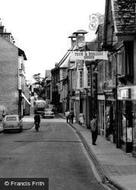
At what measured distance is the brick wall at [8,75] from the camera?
247 feet

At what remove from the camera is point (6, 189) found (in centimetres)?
1049

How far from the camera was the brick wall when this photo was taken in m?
75.4

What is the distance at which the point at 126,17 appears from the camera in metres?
23.8

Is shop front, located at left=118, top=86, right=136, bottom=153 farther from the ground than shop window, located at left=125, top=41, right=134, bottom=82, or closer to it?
closer to it

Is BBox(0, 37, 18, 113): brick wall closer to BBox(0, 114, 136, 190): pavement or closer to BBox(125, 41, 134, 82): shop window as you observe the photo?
BBox(0, 114, 136, 190): pavement

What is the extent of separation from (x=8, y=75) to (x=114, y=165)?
57007 millimetres

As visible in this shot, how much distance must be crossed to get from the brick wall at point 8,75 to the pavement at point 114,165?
152ft

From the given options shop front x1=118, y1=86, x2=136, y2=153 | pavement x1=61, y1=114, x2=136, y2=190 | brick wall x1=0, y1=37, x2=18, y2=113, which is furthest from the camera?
brick wall x1=0, y1=37, x2=18, y2=113

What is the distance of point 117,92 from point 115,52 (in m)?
2.56

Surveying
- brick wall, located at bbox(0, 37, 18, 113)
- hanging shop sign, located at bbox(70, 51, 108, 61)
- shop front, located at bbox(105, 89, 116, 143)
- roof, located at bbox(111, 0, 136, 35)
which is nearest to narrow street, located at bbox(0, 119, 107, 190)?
shop front, located at bbox(105, 89, 116, 143)

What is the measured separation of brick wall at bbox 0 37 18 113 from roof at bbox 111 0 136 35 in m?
52.0

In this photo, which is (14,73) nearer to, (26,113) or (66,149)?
(26,113)

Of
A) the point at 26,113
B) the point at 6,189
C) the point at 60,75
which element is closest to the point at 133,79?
the point at 6,189

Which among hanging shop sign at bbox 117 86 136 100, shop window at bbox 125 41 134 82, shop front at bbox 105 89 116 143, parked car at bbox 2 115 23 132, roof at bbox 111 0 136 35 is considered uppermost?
roof at bbox 111 0 136 35
